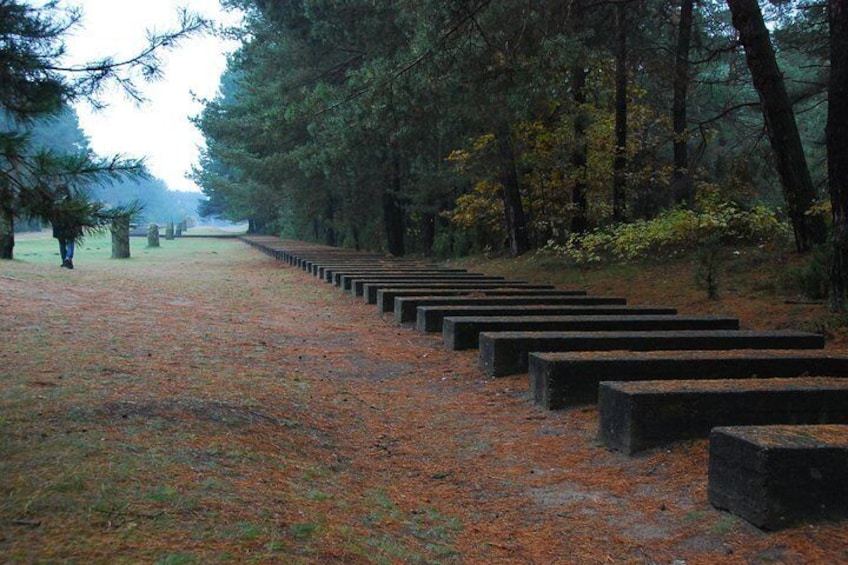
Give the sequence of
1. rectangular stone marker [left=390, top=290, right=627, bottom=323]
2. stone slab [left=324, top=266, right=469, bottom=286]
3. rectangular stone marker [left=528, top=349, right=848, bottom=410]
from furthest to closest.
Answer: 1. stone slab [left=324, top=266, right=469, bottom=286]
2. rectangular stone marker [left=390, top=290, right=627, bottom=323]
3. rectangular stone marker [left=528, top=349, right=848, bottom=410]

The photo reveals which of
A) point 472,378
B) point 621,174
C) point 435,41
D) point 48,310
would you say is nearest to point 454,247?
point 621,174

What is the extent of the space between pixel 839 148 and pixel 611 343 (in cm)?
363

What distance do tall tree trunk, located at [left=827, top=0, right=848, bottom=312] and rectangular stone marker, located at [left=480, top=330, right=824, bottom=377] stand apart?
159 cm

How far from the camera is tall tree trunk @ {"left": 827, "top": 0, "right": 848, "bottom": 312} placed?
7.24m

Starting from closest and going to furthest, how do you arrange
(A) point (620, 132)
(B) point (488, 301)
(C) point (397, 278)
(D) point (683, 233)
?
(B) point (488, 301), (D) point (683, 233), (C) point (397, 278), (A) point (620, 132)

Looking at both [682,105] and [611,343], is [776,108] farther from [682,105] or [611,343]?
[682,105]

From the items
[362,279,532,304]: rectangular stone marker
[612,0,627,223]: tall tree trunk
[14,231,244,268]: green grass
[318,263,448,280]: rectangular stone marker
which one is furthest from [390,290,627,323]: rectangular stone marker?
[14,231,244,268]: green grass

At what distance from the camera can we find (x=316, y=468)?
3746mm

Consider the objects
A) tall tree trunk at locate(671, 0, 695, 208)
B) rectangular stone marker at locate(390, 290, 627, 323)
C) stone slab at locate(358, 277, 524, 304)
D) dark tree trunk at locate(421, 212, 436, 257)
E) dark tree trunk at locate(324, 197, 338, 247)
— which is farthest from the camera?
dark tree trunk at locate(324, 197, 338, 247)

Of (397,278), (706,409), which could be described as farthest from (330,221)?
(706,409)

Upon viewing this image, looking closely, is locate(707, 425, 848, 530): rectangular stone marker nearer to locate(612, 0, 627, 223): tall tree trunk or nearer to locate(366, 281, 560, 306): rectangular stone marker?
locate(366, 281, 560, 306): rectangular stone marker

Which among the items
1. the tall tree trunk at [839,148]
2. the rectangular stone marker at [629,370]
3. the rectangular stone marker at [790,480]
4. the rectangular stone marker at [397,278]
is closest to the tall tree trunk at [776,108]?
the tall tree trunk at [839,148]

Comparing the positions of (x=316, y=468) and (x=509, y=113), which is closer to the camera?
(x=316, y=468)

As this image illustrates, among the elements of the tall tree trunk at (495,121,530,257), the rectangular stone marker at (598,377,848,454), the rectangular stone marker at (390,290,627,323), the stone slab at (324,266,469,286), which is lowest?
the rectangular stone marker at (598,377,848,454)
